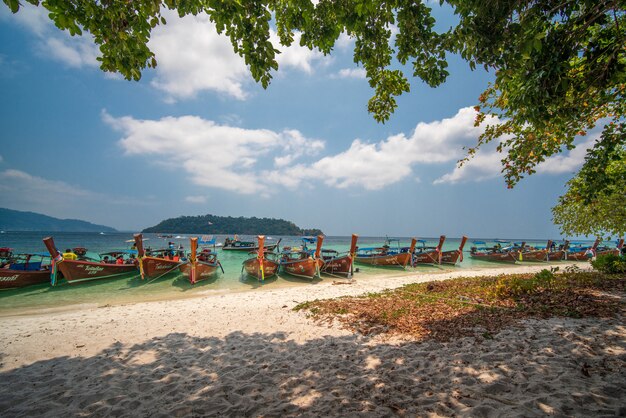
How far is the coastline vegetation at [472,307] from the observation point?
5809 mm

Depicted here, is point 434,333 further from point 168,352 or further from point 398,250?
point 398,250

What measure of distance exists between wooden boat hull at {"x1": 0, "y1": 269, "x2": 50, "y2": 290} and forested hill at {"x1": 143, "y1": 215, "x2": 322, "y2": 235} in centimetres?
14690

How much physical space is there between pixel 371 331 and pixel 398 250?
24485mm

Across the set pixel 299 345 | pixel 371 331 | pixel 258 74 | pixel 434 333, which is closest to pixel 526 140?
pixel 434 333

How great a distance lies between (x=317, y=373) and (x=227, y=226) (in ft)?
579

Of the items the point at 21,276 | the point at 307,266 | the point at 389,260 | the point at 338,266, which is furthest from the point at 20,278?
the point at 389,260

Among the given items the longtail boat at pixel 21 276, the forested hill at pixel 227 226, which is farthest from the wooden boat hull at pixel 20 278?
the forested hill at pixel 227 226

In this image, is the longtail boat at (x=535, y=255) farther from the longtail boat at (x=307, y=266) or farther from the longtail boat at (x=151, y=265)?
the longtail boat at (x=151, y=265)

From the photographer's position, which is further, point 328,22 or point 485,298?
point 485,298

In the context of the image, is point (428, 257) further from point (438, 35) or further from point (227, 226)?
point (227, 226)

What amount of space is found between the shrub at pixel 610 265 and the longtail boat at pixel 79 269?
29.3m

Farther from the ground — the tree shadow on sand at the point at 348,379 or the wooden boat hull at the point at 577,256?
the tree shadow on sand at the point at 348,379

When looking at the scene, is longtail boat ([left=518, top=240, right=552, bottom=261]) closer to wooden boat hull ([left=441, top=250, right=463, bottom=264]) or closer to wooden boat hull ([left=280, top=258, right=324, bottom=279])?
wooden boat hull ([left=441, top=250, right=463, bottom=264])

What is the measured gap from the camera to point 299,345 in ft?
18.4
